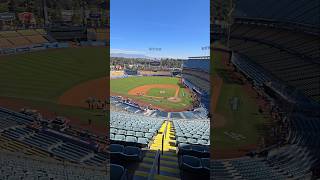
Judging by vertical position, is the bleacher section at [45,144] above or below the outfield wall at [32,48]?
below

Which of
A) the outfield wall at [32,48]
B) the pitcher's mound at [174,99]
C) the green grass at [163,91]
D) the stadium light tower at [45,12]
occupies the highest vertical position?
the stadium light tower at [45,12]

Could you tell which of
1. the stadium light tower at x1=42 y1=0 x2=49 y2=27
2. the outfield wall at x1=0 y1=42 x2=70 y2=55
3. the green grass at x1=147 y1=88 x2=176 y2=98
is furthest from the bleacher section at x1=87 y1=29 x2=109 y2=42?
the green grass at x1=147 y1=88 x2=176 y2=98

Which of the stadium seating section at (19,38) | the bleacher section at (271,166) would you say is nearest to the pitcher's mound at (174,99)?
the stadium seating section at (19,38)

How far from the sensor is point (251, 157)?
23.5 feet

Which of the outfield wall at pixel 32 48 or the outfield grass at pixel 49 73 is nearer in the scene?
the outfield grass at pixel 49 73

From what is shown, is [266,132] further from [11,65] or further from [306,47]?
[11,65]

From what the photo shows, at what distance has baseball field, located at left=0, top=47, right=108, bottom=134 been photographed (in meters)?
10.2

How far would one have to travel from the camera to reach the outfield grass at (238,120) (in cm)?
736

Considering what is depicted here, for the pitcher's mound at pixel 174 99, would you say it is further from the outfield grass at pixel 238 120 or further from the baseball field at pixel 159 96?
the outfield grass at pixel 238 120

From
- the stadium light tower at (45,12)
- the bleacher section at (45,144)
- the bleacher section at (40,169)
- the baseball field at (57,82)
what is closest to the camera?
the bleacher section at (40,169)

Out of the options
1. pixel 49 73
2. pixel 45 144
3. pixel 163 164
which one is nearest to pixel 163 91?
pixel 49 73

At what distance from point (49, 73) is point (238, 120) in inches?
371

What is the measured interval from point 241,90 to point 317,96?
6.09 ft

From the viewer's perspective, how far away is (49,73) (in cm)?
1347
